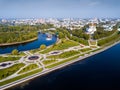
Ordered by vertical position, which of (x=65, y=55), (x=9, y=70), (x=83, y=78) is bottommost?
(x=83, y=78)

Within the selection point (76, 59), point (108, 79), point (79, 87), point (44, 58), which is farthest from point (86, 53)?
point (79, 87)

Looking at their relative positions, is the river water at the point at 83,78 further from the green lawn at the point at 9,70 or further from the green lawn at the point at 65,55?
→ the green lawn at the point at 9,70

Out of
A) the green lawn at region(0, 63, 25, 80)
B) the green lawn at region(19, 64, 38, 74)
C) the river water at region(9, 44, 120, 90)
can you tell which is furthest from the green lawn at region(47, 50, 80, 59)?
the green lawn at region(0, 63, 25, 80)

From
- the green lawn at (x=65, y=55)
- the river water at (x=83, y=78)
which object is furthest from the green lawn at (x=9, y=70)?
the green lawn at (x=65, y=55)

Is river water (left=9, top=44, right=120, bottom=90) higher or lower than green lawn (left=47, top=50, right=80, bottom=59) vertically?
lower

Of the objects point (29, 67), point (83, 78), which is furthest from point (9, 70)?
point (83, 78)

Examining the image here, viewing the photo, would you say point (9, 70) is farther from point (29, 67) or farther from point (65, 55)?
point (65, 55)

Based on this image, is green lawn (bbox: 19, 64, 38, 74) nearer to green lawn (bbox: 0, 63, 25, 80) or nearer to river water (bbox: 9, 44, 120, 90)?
green lawn (bbox: 0, 63, 25, 80)

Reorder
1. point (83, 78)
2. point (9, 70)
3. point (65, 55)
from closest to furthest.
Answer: point (83, 78)
point (9, 70)
point (65, 55)

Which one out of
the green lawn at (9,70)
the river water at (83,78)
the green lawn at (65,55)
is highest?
the green lawn at (65,55)
